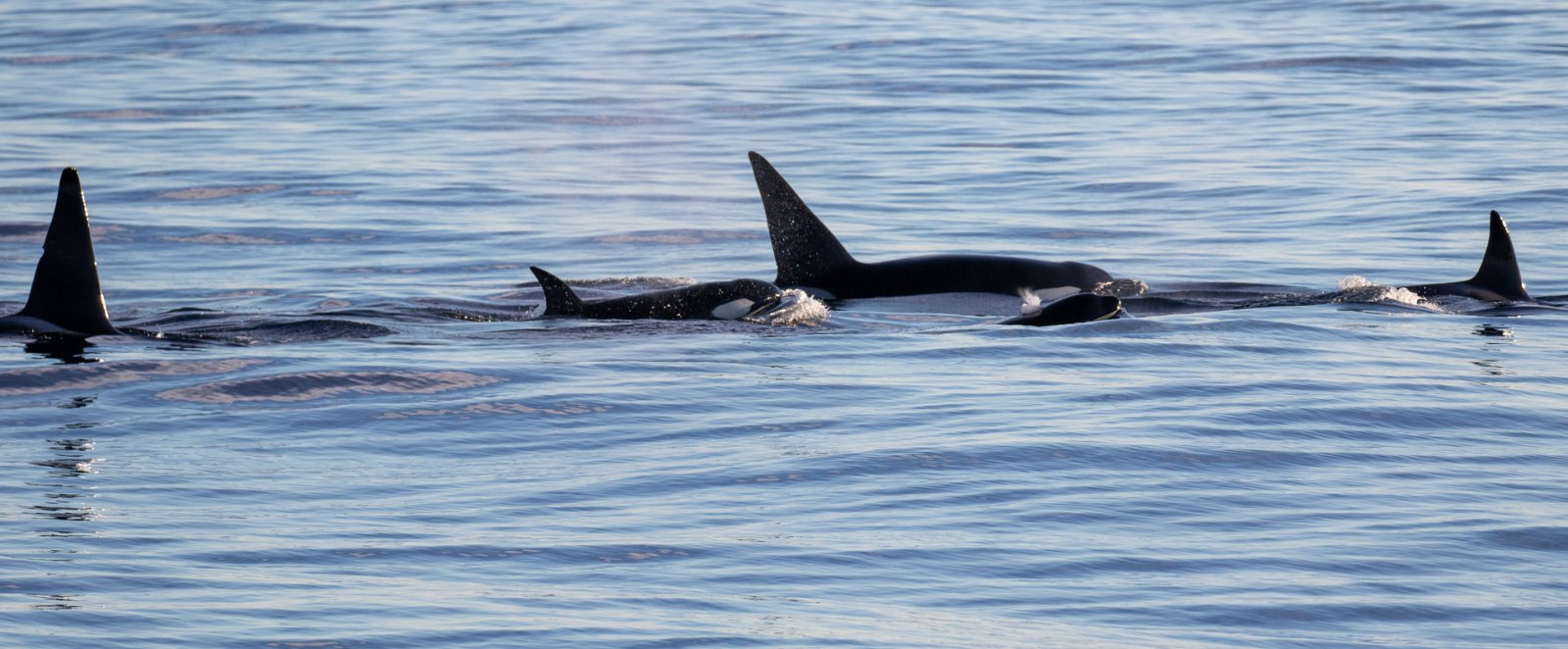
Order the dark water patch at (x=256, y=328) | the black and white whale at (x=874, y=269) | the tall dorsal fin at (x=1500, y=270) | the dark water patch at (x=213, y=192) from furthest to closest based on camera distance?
the dark water patch at (x=213, y=192)
the black and white whale at (x=874, y=269)
the tall dorsal fin at (x=1500, y=270)
the dark water patch at (x=256, y=328)

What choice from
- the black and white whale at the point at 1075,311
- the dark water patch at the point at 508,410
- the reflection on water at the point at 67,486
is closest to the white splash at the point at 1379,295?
the black and white whale at the point at 1075,311

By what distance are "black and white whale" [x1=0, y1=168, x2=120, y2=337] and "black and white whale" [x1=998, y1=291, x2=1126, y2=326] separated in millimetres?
4814

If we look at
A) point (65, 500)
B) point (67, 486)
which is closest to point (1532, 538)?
point (65, 500)

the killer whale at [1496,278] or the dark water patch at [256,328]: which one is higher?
the killer whale at [1496,278]

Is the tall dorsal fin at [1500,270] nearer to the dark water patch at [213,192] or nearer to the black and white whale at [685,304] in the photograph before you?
the black and white whale at [685,304]

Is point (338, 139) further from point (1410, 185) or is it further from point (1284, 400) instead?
point (1284, 400)

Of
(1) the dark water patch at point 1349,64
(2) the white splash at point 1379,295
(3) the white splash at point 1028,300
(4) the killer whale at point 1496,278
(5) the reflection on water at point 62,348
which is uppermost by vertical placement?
(1) the dark water patch at point 1349,64

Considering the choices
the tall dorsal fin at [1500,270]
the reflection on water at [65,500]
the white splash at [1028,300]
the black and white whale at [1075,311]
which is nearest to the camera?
the reflection on water at [65,500]

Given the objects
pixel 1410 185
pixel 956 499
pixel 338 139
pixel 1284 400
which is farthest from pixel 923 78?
pixel 956 499

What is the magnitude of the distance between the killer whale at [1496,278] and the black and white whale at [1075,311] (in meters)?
2.13

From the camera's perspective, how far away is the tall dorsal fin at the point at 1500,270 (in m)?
12.0

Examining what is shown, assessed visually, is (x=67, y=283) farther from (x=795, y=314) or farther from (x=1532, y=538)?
(x=1532, y=538)

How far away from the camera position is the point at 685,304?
12.0 meters

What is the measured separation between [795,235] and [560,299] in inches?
66.9
